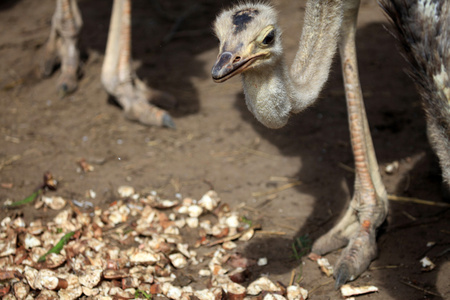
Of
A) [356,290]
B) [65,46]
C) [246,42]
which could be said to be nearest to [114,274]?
[356,290]

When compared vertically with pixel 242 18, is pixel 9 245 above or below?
below

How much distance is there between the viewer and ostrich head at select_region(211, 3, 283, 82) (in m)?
2.63

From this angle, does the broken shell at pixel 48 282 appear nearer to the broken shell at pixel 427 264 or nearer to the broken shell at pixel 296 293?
the broken shell at pixel 296 293

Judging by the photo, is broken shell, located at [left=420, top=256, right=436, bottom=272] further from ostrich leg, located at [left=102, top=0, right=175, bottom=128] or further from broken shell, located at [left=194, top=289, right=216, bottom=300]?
ostrich leg, located at [left=102, top=0, right=175, bottom=128]

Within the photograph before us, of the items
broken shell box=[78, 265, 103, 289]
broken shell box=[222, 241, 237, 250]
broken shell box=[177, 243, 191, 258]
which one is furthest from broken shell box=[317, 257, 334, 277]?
broken shell box=[78, 265, 103, 289]

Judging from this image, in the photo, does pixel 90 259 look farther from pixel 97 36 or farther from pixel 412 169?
pixel 97 36

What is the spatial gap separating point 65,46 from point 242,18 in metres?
3.44

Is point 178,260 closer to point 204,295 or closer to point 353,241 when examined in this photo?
point 204,295

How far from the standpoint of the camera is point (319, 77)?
3.14 m

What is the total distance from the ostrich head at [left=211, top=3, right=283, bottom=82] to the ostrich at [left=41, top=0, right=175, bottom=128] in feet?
7.67

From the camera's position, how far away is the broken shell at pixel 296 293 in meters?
3.20

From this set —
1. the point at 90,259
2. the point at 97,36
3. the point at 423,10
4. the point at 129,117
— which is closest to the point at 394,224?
the point at 423,10

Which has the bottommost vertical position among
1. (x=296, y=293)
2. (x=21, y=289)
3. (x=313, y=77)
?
(x=21, y=289)

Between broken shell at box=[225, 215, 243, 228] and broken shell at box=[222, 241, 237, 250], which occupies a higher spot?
broken shell at box=[222, 241, 237, 250]
